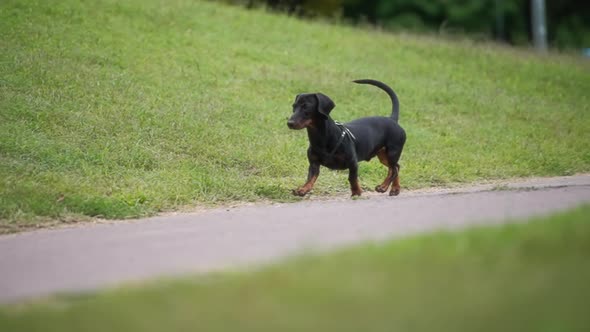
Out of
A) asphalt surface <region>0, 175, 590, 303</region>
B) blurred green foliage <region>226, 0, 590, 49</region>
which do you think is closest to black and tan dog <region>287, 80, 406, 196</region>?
asphalt surface <region>0, 175, 590, 303</region>

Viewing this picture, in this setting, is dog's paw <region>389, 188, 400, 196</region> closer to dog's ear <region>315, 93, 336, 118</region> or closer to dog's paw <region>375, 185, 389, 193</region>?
dog's paw <region>375, 185, 389, 193</region>

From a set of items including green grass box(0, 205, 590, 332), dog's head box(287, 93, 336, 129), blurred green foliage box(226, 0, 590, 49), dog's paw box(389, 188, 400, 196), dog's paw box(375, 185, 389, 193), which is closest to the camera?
green grass box(0, 205, 590, 332)

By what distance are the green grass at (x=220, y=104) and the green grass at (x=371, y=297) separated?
379 centimetres

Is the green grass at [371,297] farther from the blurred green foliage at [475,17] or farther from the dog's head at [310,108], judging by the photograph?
the blurred green foliage at [475,17]

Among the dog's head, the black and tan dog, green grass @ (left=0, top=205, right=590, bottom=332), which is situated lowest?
the black and tan dog

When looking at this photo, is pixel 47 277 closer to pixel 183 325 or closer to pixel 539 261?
pixel 183 325

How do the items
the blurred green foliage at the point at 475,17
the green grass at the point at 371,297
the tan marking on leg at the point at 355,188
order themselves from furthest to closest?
A: 1. the blurred green foliage at the point at 475,17
2. the tan marking on leg at the point at 355,188
3. the green grass at the point at 371,297

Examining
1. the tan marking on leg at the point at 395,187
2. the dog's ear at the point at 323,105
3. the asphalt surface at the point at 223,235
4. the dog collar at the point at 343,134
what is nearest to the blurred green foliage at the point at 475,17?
the tan marking on leg at the point at 395,187

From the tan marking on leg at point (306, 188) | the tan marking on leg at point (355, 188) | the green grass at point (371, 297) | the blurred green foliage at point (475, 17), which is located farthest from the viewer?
the blurred green foliage at point (475, 17)

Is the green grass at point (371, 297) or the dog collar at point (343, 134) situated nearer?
→ the green grass at point (371, 297)

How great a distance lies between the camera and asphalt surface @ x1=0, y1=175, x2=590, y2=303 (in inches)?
213

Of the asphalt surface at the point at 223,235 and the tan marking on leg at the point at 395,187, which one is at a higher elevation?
the asphalt surface at the point at 223,235

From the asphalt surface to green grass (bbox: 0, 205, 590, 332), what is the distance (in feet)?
1.52

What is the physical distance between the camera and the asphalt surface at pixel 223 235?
17.7 feet
